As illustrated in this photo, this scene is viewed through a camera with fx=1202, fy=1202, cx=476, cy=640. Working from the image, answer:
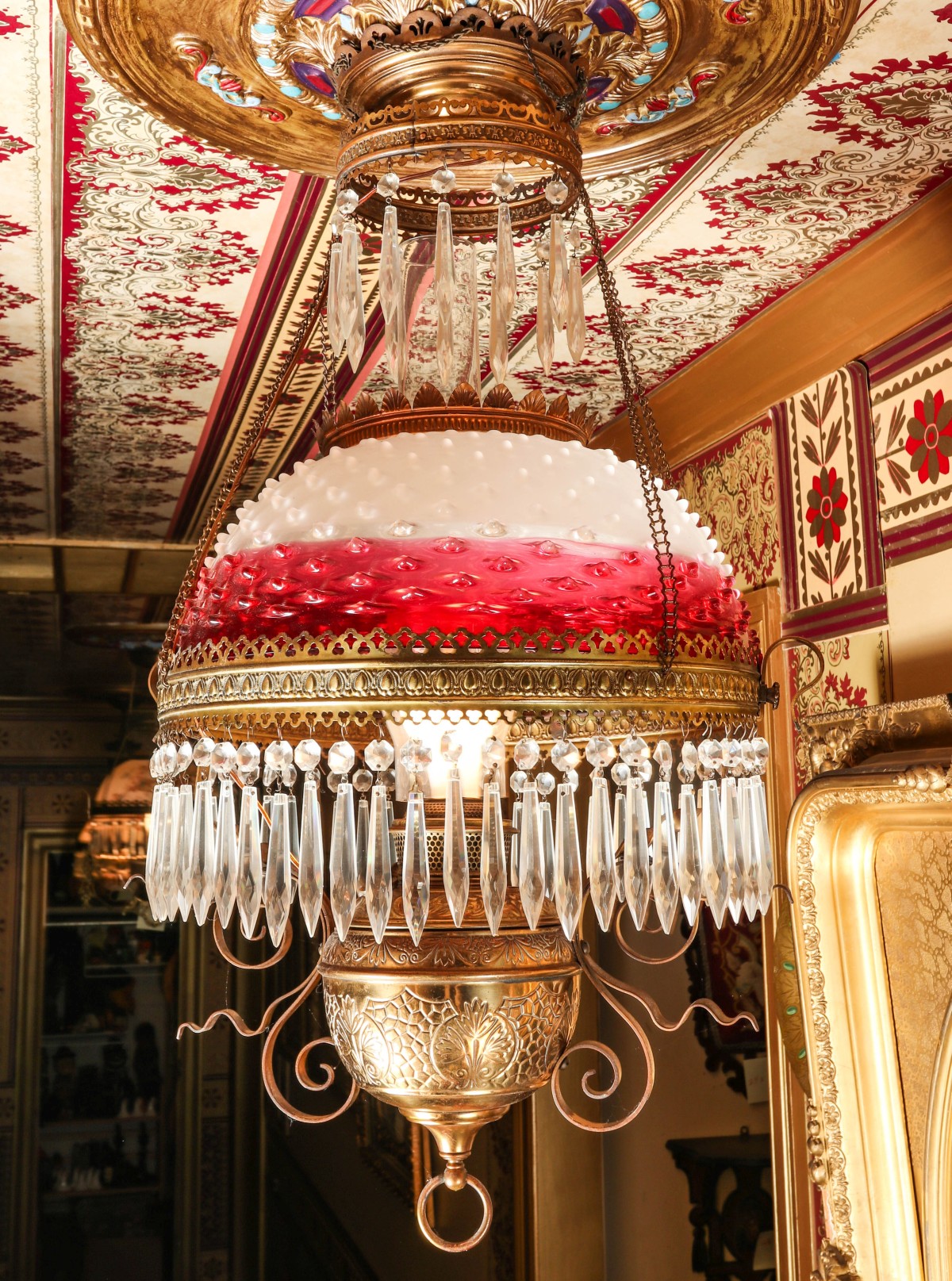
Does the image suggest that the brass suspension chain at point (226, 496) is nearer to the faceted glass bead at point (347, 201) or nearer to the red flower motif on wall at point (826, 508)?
the faceted glass bead at point (347, 201)

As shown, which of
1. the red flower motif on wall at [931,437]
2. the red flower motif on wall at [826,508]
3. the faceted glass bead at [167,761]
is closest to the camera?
the faceted glass bead at [167,761]

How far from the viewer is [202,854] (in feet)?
2.74

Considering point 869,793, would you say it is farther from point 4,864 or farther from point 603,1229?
point 4,864

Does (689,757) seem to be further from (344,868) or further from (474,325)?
(474,325)

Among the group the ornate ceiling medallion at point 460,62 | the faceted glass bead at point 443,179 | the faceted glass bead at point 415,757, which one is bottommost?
the faceted glass bead at point 415,757

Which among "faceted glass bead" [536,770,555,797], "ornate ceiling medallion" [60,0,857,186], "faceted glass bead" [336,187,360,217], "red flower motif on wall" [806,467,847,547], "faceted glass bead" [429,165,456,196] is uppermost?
"ornate ceiling medallion" [60,0,857,186]

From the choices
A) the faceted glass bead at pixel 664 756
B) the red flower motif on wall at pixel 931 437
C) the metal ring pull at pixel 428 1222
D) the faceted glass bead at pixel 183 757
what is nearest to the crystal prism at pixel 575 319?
the faceted glass bead at pixel 664 756

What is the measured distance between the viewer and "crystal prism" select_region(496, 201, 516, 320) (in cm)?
86

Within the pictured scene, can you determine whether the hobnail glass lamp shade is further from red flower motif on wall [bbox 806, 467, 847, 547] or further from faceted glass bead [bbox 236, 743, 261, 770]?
red flower motif on wall [bbox 806, 467, 847, 547]

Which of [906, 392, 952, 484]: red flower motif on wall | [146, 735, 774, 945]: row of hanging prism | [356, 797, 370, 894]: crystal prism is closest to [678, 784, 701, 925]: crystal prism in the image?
Result: [146, 735, 774, 945]: row of hanging prism

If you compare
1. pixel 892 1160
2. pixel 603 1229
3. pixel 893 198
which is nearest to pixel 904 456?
pixel 893 198

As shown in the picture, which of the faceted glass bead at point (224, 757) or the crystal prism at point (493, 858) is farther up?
the faceted glass bead at point (224, 757)

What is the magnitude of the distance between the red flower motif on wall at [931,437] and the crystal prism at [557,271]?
0.83 metres

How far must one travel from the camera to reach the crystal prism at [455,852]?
74 cm
